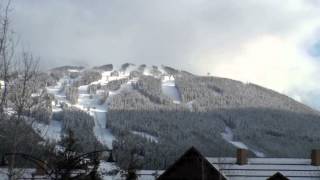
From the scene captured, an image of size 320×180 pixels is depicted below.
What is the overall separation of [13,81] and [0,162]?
665 cm

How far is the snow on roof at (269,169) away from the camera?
60.2 m

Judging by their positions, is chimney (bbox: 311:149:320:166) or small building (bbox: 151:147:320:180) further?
chimney (bbox: 311:149:320:166)

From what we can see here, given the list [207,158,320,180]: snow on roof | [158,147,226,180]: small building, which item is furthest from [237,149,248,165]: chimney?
[158,147,226,180]: small building

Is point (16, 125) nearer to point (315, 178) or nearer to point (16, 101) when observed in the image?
point (16, 101)

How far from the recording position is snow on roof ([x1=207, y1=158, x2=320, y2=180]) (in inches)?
2372

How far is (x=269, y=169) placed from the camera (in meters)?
61.7

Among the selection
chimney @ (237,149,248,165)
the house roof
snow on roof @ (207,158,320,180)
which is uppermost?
chimney @ (237,149,248,165)

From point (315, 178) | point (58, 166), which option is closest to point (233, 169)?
point (315, 178)

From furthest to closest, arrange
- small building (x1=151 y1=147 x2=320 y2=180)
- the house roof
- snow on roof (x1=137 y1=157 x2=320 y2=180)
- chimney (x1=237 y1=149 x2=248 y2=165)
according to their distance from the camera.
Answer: chimney (x1=237 y1=149 x2=248 y2=165)
snow on roof (x1=137 y1=157 x2=320 y2=180)
small building (x1=151 y1=147 x2=320 y2=180)
the house roof

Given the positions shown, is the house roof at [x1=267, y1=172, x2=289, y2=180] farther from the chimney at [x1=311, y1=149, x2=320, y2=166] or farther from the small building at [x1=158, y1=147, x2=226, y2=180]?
the small building at [x1=158, y1=147, x2=226, y2=180]

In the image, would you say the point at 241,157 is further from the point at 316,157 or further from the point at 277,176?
the point at 316,157

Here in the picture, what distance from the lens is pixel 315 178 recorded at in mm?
58969

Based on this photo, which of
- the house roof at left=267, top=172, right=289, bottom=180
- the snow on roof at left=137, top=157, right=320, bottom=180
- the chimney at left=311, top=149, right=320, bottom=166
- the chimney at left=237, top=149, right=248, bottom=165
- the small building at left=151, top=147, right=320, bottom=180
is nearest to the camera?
the house roof at left=267, top=172, right=289, bottom=180

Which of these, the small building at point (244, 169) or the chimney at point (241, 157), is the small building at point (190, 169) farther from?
the chimney at point (241, 157)
